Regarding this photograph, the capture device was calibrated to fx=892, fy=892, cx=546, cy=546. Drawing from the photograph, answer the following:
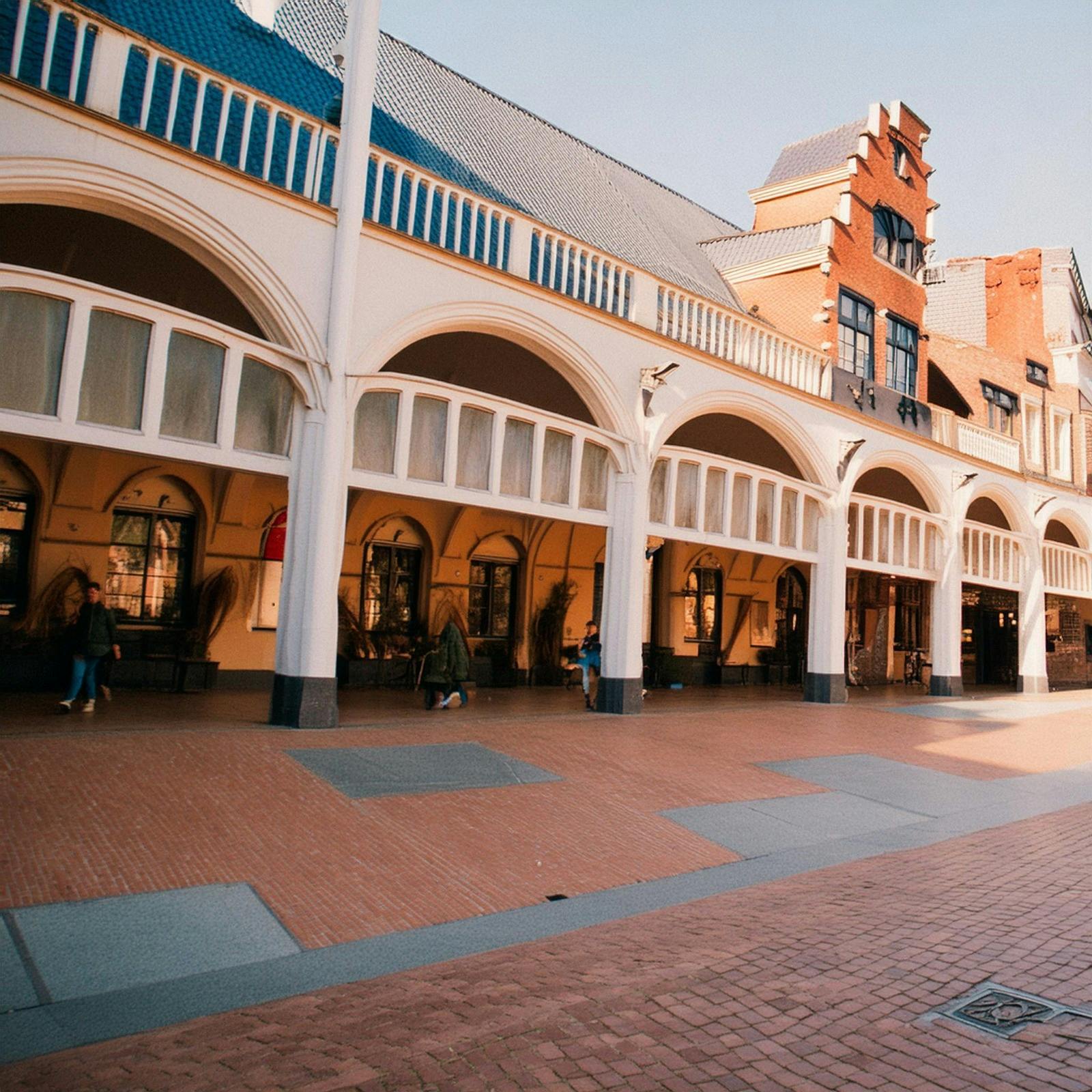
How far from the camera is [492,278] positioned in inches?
471

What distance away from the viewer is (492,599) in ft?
63.3

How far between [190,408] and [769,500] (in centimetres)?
1079

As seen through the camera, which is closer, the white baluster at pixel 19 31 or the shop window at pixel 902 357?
the white baluster at pixel 19 31

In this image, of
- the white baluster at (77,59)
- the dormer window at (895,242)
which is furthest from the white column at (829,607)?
the white baluster at (77,59)

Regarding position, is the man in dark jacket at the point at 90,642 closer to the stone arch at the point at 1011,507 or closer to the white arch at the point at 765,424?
the white arch at the point at 765,424

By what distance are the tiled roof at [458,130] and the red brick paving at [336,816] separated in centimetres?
829

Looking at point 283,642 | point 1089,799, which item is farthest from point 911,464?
point 283,642

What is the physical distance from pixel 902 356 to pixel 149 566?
685 inches

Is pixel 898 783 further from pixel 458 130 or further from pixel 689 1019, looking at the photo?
pixel 458 130

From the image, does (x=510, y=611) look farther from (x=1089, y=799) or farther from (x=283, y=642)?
(x=1089, y=799)

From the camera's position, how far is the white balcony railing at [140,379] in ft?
26.9

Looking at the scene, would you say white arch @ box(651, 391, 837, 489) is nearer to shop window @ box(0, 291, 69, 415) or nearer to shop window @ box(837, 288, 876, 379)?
shop window @ box(837, 288, 876, 379)

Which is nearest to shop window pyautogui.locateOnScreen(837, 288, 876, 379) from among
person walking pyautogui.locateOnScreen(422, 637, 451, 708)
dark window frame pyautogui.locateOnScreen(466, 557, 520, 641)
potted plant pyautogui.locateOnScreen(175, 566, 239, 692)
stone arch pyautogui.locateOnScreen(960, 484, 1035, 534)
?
stone arch pyautogui.locateOnScreen(960, 484, 1035, 534)

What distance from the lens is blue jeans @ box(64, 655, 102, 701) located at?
10562mm
